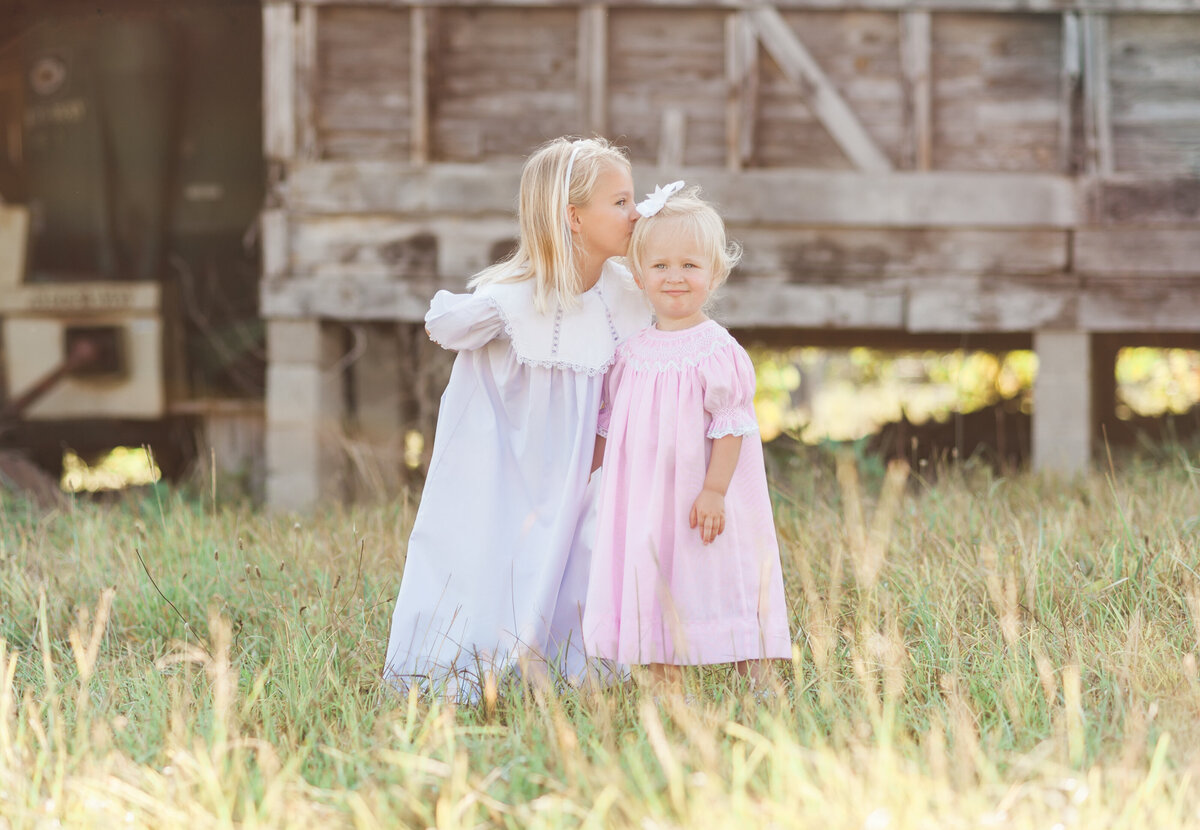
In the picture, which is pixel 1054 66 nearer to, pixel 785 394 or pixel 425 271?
pixel 425 271

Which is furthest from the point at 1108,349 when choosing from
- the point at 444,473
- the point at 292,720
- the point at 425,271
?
the point at 292,720

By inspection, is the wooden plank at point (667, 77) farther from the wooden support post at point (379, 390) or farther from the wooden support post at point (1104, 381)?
the wooden support post at point (1104, 381)

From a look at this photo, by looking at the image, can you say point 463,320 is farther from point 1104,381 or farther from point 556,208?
point 1104,381

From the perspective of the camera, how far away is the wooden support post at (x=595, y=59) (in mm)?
5785

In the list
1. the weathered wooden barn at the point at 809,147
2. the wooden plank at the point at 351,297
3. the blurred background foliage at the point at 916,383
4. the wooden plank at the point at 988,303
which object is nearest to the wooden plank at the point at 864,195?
the weathered wooden barn at the point at 809,147

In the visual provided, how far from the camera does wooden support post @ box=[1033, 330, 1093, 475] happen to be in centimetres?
584

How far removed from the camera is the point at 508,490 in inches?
117

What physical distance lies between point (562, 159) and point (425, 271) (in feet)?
10.5

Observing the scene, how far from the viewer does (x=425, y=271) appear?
5961 millimetres

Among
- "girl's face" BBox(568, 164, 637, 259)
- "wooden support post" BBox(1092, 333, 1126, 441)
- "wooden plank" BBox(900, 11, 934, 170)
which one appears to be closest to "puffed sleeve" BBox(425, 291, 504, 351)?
"girl's face" BBox(568, 164, 637, 259)

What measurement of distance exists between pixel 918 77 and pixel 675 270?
3.70 metres

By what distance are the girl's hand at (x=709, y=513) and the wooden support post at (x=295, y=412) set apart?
12.6ft

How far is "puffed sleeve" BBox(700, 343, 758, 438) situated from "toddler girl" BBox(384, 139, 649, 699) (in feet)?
1.13

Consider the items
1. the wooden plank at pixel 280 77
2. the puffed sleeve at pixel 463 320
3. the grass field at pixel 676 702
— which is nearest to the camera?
the grass field at pixel 676 702
